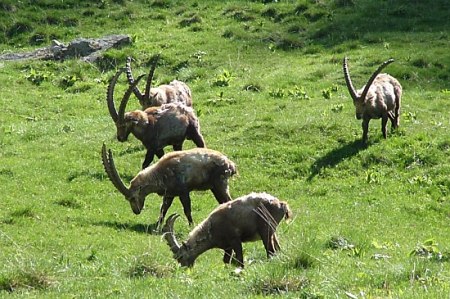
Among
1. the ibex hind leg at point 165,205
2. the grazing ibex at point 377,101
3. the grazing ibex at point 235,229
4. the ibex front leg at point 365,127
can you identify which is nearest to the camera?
the grazing ibex at point 235,229

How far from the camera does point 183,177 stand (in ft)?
54.5

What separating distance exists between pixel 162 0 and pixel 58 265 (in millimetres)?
29674

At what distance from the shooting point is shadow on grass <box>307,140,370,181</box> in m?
21.0

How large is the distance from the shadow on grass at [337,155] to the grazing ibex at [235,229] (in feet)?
22.9

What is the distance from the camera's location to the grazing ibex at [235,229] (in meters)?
13.4

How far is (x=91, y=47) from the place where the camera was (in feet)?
113

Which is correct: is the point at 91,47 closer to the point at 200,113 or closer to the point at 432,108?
the point at 200,113

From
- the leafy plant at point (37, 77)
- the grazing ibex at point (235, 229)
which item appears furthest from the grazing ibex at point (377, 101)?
the leafy plant at point (37, 77)

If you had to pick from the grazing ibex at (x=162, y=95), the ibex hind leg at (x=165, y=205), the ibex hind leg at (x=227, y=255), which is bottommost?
the ibex hind leg at (x=165, y=205)

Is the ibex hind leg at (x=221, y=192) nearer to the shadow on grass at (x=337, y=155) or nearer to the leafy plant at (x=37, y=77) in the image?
the shadow on grass at (x=337, y=155)

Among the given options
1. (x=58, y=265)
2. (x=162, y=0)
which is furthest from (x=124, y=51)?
(x=58, y=265)

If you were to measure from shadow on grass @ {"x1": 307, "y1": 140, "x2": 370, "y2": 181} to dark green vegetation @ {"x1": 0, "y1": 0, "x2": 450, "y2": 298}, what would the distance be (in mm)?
51

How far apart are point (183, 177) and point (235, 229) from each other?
3.29 meters

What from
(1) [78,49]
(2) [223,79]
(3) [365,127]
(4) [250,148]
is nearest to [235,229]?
(4) [250,148]
